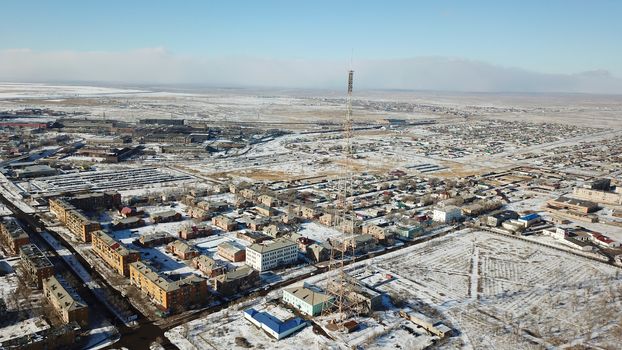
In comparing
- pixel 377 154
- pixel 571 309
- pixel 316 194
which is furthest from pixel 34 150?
pixel 571 309

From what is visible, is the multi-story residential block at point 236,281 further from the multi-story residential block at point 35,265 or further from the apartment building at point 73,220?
the apartment building at point 73,220

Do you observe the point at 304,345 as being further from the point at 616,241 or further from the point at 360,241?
the point at 616,241

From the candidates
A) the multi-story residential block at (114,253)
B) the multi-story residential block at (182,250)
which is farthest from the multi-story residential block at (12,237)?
the multi-story residential block at (182,250)

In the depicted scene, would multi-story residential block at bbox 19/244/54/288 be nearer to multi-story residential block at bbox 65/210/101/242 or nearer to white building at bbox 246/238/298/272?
multi-story residential block at bbox 65/210/101/242

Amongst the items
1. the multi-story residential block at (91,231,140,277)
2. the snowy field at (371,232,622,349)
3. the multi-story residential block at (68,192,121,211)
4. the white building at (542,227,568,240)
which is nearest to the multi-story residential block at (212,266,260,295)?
the multi-story residential block at (91,231,140,277)

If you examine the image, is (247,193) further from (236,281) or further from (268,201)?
(236,281)
